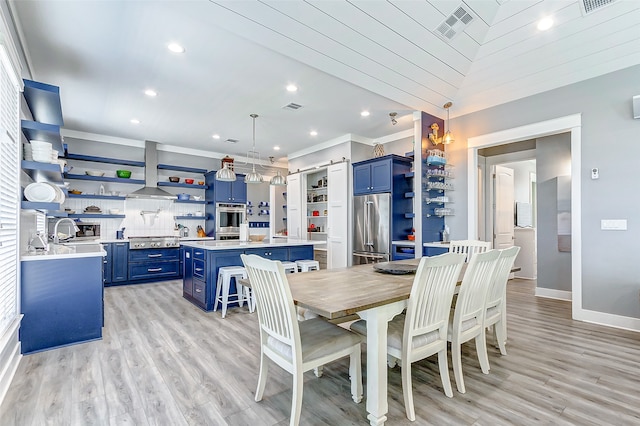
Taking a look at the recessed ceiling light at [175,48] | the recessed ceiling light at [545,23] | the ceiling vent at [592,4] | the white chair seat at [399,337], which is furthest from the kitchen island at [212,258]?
the ceiling vent at [592,4]

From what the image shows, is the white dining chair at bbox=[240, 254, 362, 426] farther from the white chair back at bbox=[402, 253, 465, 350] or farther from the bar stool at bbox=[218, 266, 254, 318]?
the bar stool at bbox=[218, 266, 254, 318]

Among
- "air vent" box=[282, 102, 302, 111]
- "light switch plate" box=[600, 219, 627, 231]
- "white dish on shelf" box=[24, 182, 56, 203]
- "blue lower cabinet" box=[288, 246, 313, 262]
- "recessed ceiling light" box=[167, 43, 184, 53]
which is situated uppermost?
"recessed ceiling light" box=[167, 43, 184, 53]

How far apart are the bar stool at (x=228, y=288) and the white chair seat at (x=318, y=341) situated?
1.93m

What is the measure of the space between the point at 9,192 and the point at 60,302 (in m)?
1.12

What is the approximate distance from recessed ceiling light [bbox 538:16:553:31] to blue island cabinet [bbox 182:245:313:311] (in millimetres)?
3882

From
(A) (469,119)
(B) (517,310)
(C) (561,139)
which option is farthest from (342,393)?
(C) (561,139)

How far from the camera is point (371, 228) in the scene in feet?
18.0

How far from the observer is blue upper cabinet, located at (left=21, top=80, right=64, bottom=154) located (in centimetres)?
275

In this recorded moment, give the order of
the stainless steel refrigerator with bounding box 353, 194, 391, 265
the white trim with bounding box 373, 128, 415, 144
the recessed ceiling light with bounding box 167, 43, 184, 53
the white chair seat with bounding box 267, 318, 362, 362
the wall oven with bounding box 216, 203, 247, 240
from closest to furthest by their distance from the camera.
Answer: the white chair seat with bounding box 267, 318, 362, 362 → the recessed ceiling light with bounding box 167, 43, 184, 53 → the stainless steel refrigerator with bounding box 353, 194, 391, 265 → the white trim with bounding box 373, 128, 415, 144 → the wall oven with bounding box 216, 203, 247, 240

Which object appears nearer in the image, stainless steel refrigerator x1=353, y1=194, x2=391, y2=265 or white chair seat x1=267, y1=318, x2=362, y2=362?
white chair seat x1=267, y1=318, x2=362, y2=362

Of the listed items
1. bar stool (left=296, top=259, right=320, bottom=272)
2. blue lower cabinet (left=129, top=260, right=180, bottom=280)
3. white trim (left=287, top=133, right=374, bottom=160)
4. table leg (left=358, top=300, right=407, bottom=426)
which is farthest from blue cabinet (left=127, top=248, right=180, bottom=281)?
table leg (left=358, top=300, right=407, bottom=426)

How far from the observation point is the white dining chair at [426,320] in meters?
1.79

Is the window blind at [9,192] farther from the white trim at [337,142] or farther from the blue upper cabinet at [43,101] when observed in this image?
the white trim at [337,142]

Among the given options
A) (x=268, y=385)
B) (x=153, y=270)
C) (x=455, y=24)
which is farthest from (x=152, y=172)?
(x=455, y=24)
